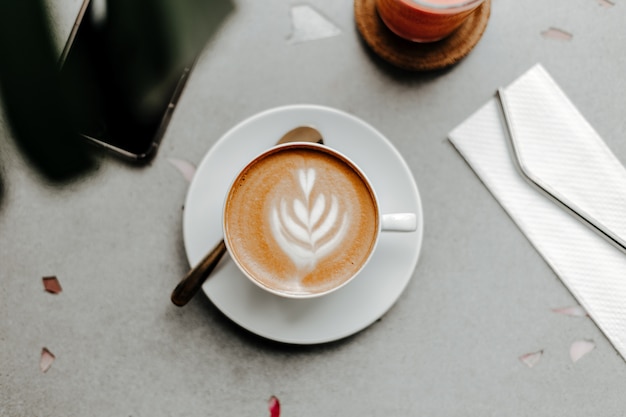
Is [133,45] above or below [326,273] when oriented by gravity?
above

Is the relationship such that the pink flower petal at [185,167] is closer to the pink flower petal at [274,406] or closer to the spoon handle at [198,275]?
the spoon handle at [198,275]

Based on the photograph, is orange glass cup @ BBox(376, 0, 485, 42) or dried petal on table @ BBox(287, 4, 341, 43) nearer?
orange glass cup @ BBox(376, 0, 485, 42)

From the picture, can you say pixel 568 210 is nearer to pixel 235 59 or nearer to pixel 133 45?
pixel 235 59

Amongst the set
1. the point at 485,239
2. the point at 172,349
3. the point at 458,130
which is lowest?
the point at 172,349

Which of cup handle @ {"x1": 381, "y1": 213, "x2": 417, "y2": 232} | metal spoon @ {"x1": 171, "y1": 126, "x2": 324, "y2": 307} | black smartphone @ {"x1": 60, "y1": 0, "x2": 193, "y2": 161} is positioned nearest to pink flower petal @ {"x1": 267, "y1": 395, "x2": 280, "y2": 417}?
metal spoon @ {"x1": 171, "y1": 126, "x2": 324, "y2": 307}

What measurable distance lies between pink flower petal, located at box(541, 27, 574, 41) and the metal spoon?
0.39m

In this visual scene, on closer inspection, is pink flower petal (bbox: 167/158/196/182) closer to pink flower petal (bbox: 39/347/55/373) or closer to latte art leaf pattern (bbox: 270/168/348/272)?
latte art leaf pattern (bbox: 270/168/348/272)

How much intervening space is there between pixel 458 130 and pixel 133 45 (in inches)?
20.2

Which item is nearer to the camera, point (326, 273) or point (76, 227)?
point (326, 273)

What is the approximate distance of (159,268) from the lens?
81cm

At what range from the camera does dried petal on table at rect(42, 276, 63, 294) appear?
32.1 inches

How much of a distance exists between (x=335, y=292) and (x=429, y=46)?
1.27 feet

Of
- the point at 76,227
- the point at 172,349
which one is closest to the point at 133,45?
the point at 76,227

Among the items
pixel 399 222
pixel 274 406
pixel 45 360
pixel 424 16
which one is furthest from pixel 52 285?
pixel 424 16
